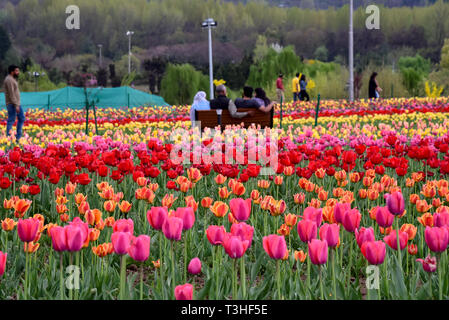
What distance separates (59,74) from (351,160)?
197ft

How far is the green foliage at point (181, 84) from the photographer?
29.0 meters

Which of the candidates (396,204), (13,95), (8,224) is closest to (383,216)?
(396,204)

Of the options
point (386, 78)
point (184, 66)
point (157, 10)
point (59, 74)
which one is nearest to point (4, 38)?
point (59, 74)

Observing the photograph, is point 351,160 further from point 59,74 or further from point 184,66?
point 59,74

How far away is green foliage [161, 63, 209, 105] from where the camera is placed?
95.2 ft

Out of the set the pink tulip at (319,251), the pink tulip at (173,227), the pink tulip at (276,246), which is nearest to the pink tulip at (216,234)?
the pink tulip at (173,227)

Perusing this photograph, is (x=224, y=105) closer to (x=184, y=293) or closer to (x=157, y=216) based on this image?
(x=157, y=216)

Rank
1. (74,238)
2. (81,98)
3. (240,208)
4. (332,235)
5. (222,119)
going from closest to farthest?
(74,238) < (332,235) < (240,208) < (222,119) < (81,98)

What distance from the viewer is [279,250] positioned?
5.95 feet

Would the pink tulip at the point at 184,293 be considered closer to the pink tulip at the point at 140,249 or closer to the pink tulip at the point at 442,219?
the pink tulip at the point at 140,249

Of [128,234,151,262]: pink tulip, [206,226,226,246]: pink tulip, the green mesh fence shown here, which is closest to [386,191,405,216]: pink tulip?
[206,226,226,246]: pink tulip

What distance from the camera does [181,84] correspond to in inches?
1158

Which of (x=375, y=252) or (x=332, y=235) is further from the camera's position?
(x=332, y=235)

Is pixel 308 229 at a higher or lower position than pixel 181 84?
lower
